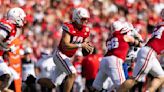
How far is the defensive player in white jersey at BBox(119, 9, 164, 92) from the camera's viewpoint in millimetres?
11164

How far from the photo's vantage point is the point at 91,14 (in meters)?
22.5

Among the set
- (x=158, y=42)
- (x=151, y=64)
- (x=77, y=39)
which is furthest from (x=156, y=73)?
(x=77, y=39)

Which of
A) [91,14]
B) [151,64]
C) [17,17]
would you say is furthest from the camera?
[91,14]

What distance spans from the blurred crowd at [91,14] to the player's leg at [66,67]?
780 cm

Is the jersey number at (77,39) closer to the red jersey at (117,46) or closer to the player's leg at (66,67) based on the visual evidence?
the player's leg at (66,67)

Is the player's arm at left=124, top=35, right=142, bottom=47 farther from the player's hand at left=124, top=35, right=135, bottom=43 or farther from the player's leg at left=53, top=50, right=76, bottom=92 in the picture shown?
the player's leg at left=53, top=50, right=76, bottom=92

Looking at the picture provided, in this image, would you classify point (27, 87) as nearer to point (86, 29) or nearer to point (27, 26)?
point (86, 29)

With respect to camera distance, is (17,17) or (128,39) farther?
(128,39)

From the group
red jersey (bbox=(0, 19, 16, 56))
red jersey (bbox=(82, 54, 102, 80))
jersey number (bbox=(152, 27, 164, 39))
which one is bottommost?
red jersey (bbox=(82, 54, 102, 80))

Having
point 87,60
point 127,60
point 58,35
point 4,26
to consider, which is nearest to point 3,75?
point 4,26

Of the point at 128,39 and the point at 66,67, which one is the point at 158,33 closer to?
the point at 128,39

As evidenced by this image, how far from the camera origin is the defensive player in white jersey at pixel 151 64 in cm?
1116

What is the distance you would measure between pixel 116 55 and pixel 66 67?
892mm

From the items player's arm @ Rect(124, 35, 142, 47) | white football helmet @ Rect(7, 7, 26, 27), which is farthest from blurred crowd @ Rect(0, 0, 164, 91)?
white football helmet @ Rect(7, 7, 26, 27)
